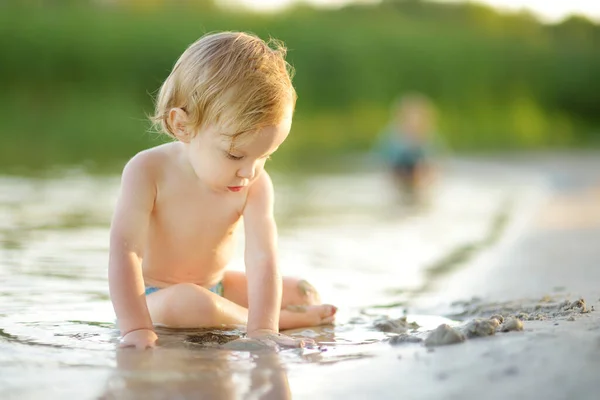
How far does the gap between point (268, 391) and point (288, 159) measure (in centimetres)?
844


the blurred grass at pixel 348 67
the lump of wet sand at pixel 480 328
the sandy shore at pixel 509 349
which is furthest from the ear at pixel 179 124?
the blurred grass at pixel 348 67

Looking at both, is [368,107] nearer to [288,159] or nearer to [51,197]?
[288,159]

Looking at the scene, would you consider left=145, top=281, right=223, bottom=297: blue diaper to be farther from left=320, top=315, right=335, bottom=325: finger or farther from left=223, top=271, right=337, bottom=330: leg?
left=320, top=315, right=335, bottom=325: finger

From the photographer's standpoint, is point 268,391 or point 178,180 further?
point 178,180

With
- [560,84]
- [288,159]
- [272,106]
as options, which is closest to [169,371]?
[272,106]

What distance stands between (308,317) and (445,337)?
2.43 ft

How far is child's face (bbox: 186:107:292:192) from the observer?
2.38 m

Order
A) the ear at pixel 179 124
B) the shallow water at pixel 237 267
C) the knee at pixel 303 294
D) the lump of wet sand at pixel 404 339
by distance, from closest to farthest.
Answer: the shallow water at pixel 237 267, the lump of wet sand at pixel 404 339, the ear at pixel 179 124, the knee at pixel 303 294

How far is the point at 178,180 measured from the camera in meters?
2.63

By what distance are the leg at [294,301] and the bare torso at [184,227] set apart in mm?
121

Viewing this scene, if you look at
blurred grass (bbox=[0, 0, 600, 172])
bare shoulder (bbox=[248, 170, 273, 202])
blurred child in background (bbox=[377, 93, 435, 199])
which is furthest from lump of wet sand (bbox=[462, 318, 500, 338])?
blurred grass (bbox=[0, 0, 600, 172])

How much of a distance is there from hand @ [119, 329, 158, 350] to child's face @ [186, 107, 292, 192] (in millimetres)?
438

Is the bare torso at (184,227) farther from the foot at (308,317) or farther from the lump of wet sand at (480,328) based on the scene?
the lump of wet sand at (480,328)

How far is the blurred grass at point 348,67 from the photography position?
44.7 feet
